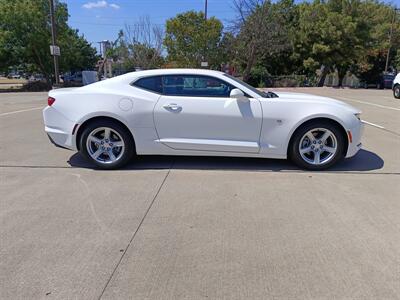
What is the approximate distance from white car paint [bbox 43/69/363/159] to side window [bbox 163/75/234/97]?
0.08 meters

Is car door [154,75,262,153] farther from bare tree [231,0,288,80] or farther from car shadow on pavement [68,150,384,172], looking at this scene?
bare tree [231,0,288,80]

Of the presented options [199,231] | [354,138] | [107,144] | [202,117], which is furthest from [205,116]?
[354,138]

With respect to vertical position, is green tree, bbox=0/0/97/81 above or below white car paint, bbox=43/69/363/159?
above

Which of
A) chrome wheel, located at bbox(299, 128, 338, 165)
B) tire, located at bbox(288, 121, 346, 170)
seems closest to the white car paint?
tire, located at bbox(288, 121, 346, 170)

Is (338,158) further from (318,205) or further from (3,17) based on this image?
(3,17)

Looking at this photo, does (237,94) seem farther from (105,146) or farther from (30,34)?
(30,34)

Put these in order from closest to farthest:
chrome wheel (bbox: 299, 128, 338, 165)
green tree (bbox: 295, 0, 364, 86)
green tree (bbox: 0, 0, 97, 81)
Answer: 1. chrome wheel (bbox: 299, 128, 338, 165)
2. green tree (bbox: 0, 0, 97, 81)
3. green tree (bbox: 295, 0, 364, 86)

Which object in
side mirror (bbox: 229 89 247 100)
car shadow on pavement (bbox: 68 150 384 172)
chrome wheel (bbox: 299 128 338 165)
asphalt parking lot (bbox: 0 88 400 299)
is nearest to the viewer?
asphalt parking lot (bbox: 0 88 400 299)

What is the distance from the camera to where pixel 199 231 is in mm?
3322

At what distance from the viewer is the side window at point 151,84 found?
514cm

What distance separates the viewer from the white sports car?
197 inches

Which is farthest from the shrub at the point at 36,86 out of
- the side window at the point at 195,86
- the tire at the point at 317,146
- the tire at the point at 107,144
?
the tire at the point at 317,146

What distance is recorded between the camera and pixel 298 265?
9.10ft

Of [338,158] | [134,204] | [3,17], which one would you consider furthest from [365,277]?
[3,17]
